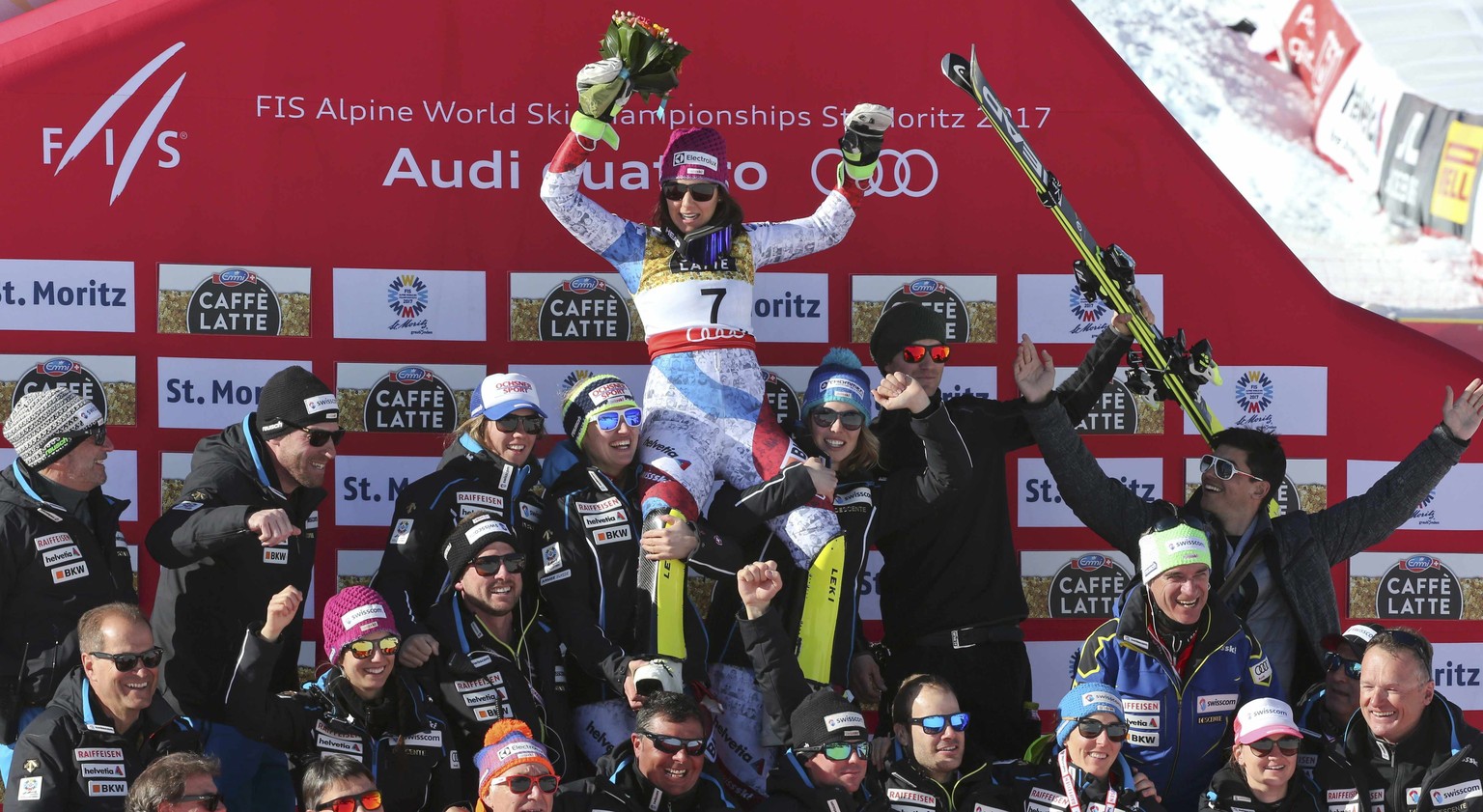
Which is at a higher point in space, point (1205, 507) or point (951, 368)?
point (951, 368)

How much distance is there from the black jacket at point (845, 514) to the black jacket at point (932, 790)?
40 cm

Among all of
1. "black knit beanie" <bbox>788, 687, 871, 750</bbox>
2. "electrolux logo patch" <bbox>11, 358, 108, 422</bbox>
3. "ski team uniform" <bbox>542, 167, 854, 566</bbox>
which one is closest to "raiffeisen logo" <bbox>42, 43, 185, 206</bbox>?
"electrolux logo patch" <bbox>11, 358, 108, 422</bbox>

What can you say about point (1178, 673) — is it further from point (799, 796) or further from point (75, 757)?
point (75, 757)

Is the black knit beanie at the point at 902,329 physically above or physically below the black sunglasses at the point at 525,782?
above

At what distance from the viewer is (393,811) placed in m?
4.95

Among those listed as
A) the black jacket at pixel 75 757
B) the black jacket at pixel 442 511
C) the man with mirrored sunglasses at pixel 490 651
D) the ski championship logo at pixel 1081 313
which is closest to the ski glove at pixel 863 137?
the ski championship logo at pixel 1081 313

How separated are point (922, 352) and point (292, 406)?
218cm

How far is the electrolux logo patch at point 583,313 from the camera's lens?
6.72 meters

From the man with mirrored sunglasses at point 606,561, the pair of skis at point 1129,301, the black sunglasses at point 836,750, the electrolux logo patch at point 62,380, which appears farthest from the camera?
the electrolux logo patch at point 62,380

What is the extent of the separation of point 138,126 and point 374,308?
118 cm

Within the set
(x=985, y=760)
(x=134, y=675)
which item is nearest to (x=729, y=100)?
(x=985, y=760)

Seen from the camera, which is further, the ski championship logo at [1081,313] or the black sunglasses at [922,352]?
the ski championship logo at [1081,313]

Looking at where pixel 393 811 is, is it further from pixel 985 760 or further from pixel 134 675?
pixel 985 760

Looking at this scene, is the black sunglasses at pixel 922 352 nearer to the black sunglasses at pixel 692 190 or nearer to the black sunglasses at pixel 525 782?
the black sunglasses at pixel 692 190
